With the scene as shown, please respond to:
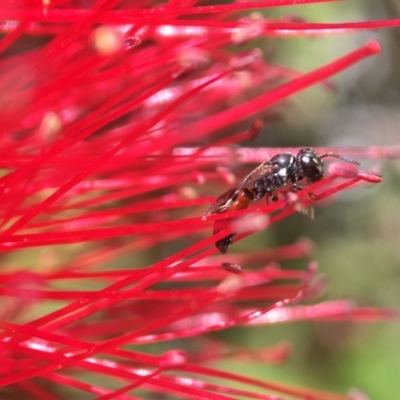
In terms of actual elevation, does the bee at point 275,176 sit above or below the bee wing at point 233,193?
below

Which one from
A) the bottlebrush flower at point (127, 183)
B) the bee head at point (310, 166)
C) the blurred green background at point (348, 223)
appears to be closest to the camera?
the bottlebrush flower at point (127, 183)

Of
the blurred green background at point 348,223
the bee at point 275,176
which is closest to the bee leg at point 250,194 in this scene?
the bee at point 275,176

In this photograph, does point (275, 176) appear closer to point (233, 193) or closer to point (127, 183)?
point (233, 193)

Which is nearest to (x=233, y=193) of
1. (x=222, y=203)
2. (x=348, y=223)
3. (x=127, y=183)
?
(x=222, y=203)

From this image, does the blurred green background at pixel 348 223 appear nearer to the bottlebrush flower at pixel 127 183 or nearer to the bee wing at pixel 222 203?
the bottlebrush flower at pixel 127 183

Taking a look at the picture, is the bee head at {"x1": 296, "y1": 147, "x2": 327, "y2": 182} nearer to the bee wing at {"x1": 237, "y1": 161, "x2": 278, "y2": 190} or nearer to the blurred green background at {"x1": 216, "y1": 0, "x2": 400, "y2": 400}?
the bee wing at {"x1": 237, "y1": 161, "x2": 278, "y2": 190}

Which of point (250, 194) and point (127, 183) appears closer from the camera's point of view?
point (250, 194)
